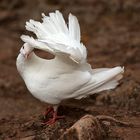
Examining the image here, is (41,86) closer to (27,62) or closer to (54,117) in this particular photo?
(27,62)

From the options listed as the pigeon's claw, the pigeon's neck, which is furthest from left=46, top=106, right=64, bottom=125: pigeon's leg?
the pigeon's neck

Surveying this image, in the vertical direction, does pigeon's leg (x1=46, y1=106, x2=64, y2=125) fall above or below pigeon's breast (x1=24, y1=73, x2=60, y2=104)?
below

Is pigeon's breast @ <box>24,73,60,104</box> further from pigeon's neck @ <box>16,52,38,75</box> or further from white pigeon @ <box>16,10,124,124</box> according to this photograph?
pigeon's neck @ <box>16,52,38,75</box>

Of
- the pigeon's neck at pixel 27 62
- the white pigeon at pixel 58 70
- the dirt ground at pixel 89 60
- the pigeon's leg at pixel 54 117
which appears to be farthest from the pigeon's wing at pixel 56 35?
the dirt ground at pixel 89 60

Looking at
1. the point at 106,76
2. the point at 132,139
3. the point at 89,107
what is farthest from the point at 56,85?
the point at 89,107

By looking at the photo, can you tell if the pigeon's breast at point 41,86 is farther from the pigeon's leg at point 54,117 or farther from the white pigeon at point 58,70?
the pigeon's leg at point 54,117
